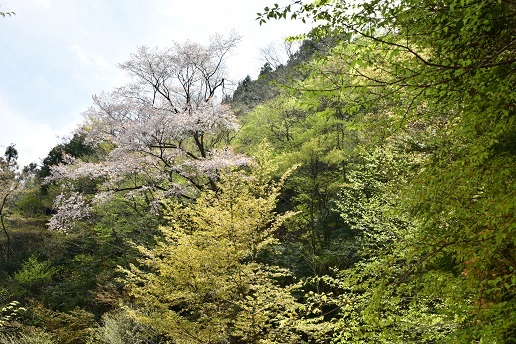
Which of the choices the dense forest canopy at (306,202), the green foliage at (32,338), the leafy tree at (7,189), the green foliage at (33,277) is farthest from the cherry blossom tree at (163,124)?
the leafy tree at (7,189)

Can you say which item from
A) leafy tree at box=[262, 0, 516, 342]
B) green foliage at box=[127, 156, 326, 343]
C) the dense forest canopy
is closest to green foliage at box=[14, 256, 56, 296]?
the dense forest canopy

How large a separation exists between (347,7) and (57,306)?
16.6 metres

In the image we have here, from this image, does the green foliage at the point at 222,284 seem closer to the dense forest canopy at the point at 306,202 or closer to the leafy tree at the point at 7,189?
the dense forest canopy at the point at 306,202

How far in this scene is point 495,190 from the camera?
3070 mm

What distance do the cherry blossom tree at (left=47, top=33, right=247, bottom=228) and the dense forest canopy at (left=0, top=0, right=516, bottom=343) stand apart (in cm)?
7

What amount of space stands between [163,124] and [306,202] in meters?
6.86

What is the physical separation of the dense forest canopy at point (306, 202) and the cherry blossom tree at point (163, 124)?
0.23 feet

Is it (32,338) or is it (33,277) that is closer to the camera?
(32,338)

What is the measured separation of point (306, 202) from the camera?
1504 cm

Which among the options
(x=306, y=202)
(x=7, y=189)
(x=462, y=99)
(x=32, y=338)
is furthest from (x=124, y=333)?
(x=7, y=189)

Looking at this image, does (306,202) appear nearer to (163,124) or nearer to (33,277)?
(163,124)

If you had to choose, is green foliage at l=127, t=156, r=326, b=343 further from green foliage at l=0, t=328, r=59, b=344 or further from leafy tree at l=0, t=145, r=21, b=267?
leafy tree at l=0, t=145, r=21, b=267

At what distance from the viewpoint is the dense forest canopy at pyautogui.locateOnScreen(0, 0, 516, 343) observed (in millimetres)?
2898

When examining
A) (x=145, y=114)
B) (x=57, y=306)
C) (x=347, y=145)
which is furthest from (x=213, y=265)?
(x=57, y=306)
